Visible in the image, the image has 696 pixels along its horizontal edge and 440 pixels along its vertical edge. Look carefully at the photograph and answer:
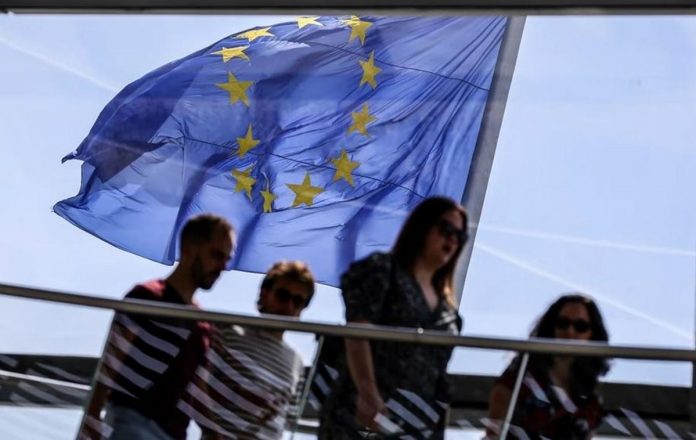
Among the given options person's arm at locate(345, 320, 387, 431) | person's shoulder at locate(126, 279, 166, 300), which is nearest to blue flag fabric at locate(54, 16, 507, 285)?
person's shoulder at locate(126, 279, 166, 300)

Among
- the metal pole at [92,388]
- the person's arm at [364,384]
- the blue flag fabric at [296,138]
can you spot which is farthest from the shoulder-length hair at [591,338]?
the blue flag fabric at [296,138]

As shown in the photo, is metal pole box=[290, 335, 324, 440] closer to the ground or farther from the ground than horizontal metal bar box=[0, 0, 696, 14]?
closer to the ground

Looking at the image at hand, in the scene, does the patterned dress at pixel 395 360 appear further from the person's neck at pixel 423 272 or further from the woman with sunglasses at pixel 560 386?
the woman with sunglasses at pixel 560 386

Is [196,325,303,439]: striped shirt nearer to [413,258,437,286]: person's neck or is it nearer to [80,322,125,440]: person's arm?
[80,322,125,440]: person's arm

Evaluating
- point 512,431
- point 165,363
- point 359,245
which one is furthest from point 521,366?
point 359,245

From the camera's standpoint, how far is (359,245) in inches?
530

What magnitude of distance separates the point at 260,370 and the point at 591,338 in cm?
121

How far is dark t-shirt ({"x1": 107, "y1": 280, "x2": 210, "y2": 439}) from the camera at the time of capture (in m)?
6.34

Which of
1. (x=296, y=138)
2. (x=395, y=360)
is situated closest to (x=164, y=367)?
(x=395, y=360)

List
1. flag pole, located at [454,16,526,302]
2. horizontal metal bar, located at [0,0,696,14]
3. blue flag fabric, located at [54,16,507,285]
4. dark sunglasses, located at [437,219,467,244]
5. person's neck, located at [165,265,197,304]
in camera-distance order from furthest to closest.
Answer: flag pole, located at [454,16,526,302] → blue flag fabric, located at [54,16,507,285] → horizontal metal bar, located at [0,0,696,14] → person's neck, located at [165,265,197,304] → dark sunglasses, located at [437,219,467,244]

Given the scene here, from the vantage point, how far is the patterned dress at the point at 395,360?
20.0 ft

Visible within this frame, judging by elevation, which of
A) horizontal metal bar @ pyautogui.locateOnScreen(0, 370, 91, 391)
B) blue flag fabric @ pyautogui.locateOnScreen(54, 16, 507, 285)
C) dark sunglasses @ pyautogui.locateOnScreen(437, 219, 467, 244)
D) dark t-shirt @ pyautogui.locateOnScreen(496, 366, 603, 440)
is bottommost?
horizontal metal bar @ pyautogui.locateOnScreen(0, 370, 91, 391)

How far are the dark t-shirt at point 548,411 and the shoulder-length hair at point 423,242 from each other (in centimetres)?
39

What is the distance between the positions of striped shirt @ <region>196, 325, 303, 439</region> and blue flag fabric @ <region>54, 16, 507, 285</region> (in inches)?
268
